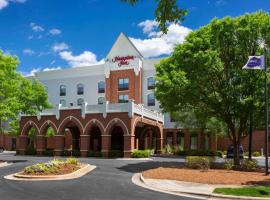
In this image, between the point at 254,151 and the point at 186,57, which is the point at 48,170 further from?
the point at 254,151

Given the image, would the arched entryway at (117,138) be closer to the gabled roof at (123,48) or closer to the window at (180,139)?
the window at (180,139)

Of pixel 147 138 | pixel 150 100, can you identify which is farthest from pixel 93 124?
pixel 150 100

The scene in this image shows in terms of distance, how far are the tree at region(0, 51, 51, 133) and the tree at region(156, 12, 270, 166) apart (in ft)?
45.5

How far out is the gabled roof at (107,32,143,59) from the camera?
206ft

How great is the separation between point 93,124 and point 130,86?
1895 centimetres

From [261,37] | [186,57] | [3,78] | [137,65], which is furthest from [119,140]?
[261,37]

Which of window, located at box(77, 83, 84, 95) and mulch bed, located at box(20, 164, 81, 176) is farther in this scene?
window, located at box(77, 83, 84, 95)

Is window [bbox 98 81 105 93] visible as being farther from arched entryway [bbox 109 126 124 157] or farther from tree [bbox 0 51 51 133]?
tree [bbox 0 51 51 133]

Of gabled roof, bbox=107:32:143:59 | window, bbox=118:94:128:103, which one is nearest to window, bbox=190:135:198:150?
window, bbox=118:94:128:103

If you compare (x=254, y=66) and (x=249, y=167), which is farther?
(x=249, y=167)

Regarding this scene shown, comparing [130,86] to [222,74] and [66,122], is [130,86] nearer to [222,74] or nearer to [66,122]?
→ [66,122]

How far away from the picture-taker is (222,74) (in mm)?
29781

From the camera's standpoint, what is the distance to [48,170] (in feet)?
79.4

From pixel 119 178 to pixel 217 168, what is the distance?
8.38 m
